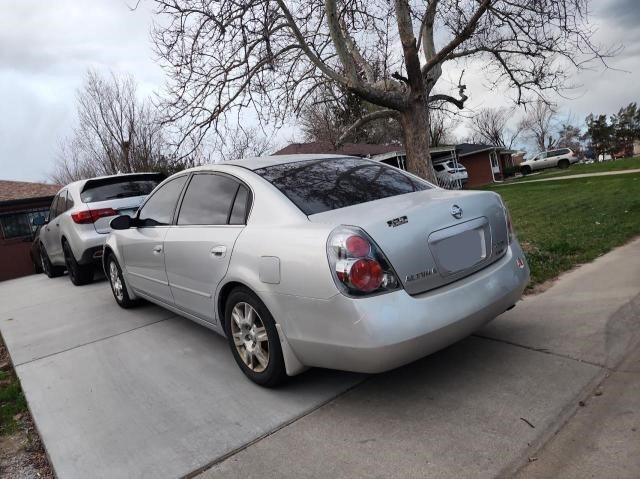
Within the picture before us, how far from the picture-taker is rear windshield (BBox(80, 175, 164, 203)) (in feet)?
22.9

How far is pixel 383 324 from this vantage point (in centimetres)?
248

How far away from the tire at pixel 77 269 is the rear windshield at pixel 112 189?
3.52 feet

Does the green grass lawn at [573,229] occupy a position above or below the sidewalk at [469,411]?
above

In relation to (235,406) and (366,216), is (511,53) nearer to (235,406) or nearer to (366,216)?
(366,216)

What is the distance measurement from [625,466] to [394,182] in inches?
87.9

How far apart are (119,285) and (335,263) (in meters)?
3.86

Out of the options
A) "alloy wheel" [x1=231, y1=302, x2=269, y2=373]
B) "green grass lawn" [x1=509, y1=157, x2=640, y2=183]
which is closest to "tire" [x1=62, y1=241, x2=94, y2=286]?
"alloy wheel" [x1=231, y1=302, x2=269, y2=373]

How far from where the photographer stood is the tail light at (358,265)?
252cm

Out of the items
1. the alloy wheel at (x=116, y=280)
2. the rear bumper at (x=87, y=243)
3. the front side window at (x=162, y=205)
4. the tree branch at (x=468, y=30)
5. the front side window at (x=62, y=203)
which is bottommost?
the alloy wheel at (x=116, y=280)

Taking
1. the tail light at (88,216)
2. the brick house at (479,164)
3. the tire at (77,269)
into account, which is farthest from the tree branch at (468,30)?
the brick house at (479,164)

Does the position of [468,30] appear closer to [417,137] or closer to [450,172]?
[417,137]

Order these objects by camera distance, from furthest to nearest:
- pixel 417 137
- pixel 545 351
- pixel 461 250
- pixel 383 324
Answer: pixel 417 137 → pixel 545 351 → pixel 461 250 → pixel 383 324

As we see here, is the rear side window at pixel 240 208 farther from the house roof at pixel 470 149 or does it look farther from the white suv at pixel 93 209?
the house roof at pixel 470 149

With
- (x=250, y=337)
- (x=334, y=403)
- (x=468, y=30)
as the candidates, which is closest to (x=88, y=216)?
(x=250, y=337)
